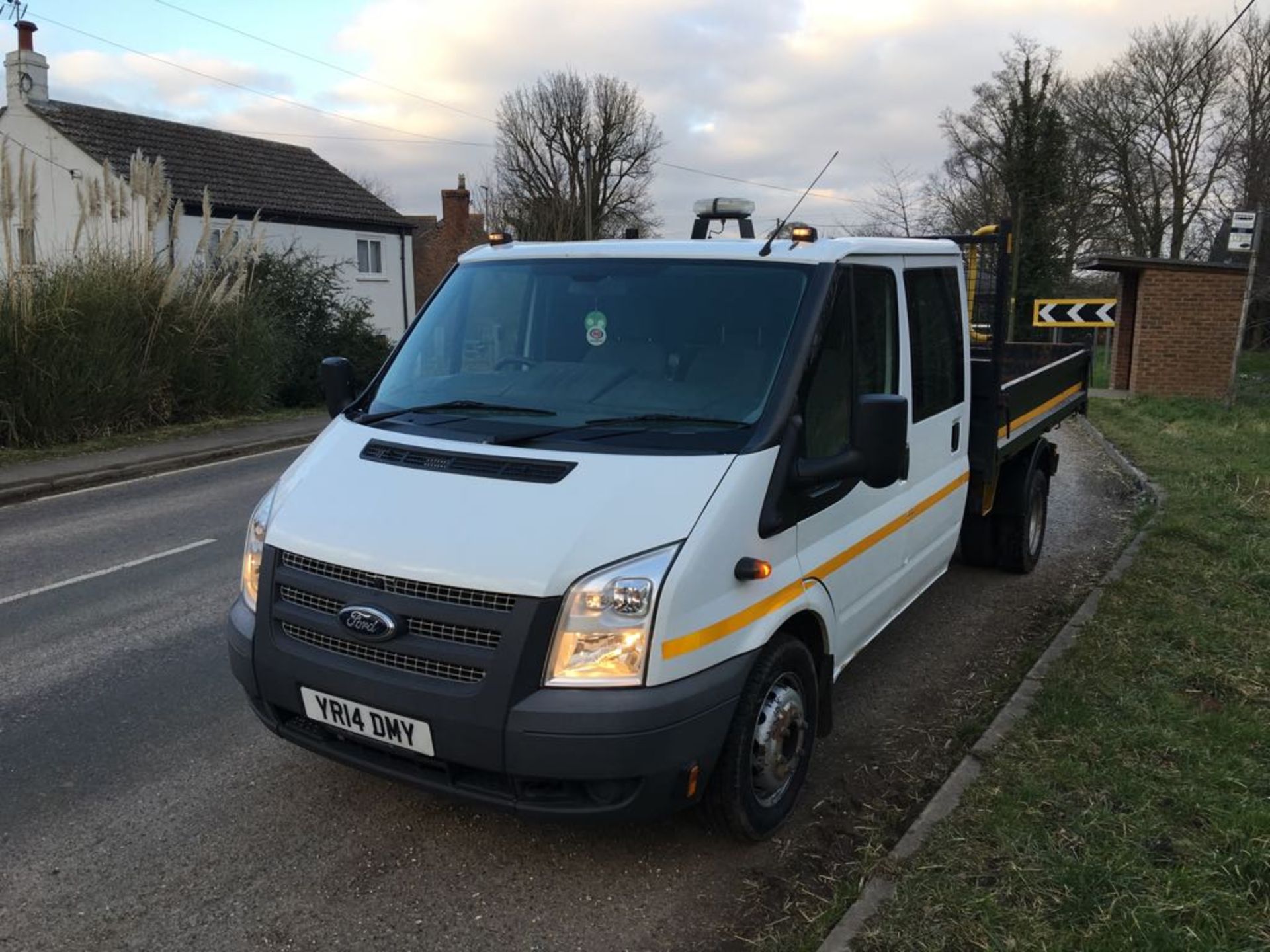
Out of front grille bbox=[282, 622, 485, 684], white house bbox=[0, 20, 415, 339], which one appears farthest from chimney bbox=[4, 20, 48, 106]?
front grille bbox=[282, 622, 485, 684]

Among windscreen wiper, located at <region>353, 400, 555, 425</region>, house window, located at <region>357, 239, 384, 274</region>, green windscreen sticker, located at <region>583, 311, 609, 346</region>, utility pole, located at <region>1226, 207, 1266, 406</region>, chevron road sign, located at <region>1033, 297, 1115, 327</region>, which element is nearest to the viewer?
windscreen wiper, located at <region>353, 400, 555, 425</region>

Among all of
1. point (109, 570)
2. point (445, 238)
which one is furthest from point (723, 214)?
point (445, 238)

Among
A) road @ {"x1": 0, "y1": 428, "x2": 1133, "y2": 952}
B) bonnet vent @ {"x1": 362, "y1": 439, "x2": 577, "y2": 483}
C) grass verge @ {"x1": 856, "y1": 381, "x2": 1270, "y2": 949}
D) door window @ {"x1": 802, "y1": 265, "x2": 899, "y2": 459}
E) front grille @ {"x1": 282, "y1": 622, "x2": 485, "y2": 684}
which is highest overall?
door window @ {"x1": 802, "y1": 265, "x2": 899, "y2": 459}

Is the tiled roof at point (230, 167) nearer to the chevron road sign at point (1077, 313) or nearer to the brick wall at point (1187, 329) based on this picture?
the chevron road sign at point (1077, 313)

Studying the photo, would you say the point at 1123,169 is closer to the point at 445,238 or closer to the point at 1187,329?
the point at 1187,329

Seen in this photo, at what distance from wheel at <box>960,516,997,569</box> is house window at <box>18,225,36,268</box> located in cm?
1107

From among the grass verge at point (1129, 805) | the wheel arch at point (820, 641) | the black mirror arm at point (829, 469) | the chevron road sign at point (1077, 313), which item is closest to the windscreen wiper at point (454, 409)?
the black mirror arm at point (829, 469)

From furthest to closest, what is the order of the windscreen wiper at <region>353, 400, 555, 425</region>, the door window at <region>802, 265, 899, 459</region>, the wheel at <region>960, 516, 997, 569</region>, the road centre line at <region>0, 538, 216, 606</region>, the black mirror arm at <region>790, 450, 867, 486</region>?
the wheel at <region>960, 516, 997, 569</region>, the road centre line at <region>0, 538, 216, 606</region>, the windscreen wiper at <region>353, 400, 555, 425</region>, the door window at <region>802, 265, 899, 459</region>, the black mirror arm at <region>790, 450, 867, 486</region>

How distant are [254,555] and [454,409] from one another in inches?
36.0

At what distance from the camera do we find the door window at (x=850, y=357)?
3.50 m

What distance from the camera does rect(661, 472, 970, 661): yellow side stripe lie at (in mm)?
2871

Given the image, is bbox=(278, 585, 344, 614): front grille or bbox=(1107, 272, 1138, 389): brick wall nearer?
bbox=(278, 585, 344, 614): front grille

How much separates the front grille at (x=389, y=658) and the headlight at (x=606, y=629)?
0.82ft

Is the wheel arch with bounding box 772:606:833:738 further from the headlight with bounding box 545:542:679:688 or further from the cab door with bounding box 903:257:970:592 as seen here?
the cab door with bounding box 903:257:970:592
